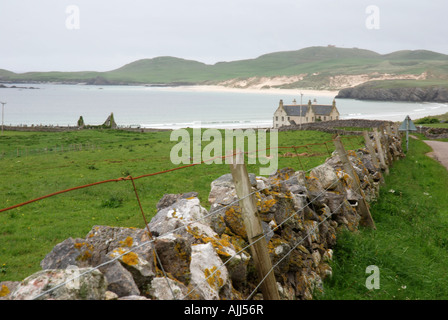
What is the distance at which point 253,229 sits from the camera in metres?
5.79

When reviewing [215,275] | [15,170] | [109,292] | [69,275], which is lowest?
[15,170]

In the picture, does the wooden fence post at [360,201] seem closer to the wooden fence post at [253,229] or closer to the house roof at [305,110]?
the wooden fence post at [253,229]

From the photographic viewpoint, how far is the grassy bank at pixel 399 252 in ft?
24.9

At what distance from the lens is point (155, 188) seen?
2052cm

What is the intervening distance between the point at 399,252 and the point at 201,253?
6.24 metres

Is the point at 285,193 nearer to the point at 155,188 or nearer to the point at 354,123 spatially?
the point at 155,188

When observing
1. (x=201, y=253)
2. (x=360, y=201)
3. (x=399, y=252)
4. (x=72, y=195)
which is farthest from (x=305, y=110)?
(x=201, y=253)

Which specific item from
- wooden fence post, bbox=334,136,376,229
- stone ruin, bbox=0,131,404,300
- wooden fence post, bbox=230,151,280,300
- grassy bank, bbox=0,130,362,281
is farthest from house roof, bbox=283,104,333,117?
wooden fence post, bbox=230,151,280,300

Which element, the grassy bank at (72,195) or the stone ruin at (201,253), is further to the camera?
the grassy bank at (72,195)

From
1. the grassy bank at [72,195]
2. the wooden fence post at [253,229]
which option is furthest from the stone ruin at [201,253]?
the grassy bank at [72,195]

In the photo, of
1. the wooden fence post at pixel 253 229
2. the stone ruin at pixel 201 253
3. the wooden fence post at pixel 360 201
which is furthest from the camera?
the wooden fence post at pixel 360 201

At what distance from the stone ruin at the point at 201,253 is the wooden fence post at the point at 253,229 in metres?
0.20
